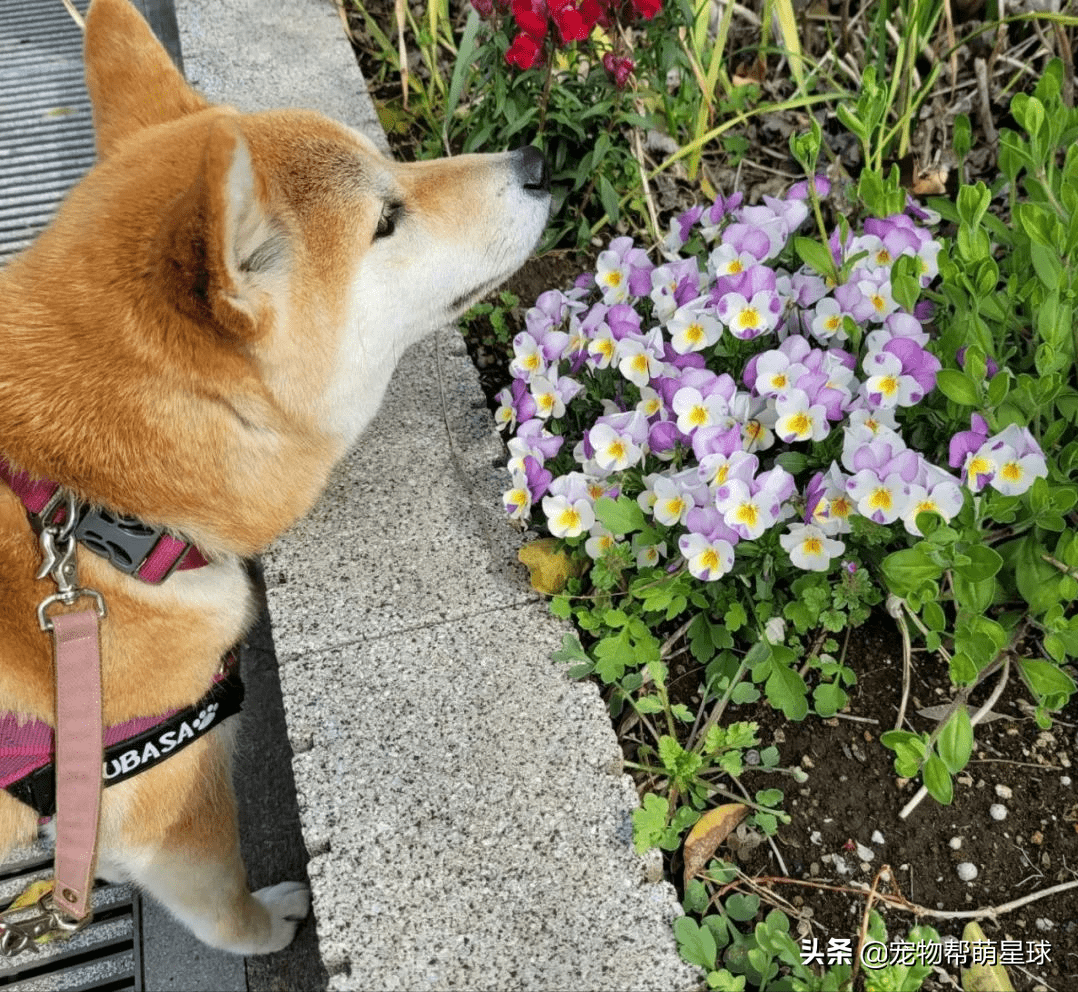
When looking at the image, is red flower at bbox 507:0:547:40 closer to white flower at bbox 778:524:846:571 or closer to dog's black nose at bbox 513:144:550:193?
dog's black nose at bbox 513:144:550:193

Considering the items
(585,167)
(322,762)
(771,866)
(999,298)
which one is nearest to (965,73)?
(585,167)

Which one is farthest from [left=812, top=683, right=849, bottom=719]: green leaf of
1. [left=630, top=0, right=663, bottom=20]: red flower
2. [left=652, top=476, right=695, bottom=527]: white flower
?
[left=630, top=0, right=663, bottom=20]: red flower

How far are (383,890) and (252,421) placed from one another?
3.01ft

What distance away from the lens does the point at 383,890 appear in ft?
5.98

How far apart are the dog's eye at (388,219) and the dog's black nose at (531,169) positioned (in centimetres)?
37

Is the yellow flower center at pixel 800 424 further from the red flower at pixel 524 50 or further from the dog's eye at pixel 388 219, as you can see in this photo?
the red flower at pixel 524 50

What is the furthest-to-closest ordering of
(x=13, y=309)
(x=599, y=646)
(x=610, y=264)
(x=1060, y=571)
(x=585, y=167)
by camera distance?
(x=585, y=167) < (x=610, y=264) < (x=599, y=646) < (x=1060, y=571) < (x=13, y=309)

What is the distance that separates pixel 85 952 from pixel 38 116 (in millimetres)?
3177

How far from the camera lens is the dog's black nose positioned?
241 centimetres

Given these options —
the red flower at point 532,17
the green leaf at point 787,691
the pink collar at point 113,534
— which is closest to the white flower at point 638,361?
the green leaf at point 787,691

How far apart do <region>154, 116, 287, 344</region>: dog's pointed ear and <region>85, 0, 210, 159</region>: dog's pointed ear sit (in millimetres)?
522

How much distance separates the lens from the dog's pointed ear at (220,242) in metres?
1.38

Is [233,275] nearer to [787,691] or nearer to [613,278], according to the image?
[613,278]

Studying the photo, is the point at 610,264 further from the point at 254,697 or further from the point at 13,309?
the point at 254,697
